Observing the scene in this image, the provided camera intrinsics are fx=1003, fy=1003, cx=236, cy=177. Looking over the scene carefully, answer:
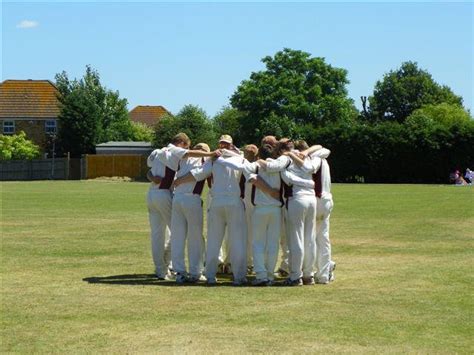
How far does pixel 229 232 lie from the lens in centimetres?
1516

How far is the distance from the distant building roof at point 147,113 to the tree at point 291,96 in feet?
132

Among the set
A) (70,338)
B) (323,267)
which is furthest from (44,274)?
(70,338)

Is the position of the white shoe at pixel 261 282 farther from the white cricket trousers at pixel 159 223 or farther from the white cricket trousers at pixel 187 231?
Result: the white cricket trousers at pixel 159 223

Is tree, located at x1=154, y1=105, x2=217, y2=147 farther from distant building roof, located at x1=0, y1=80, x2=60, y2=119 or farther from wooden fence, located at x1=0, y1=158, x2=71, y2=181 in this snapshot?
distant building roof, located at x1=0, y1=80, x2=60, y2=119

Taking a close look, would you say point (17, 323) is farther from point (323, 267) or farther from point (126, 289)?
point (323, 267)

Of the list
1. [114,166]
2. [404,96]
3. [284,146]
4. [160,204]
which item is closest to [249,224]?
[160,204]

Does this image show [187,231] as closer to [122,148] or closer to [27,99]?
[122,148]

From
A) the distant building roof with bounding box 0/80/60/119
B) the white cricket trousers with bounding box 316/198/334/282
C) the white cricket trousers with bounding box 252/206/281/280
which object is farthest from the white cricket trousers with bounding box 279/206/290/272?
the distant building roof with bounding box 0/80/60/119

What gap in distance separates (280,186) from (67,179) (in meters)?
64.8

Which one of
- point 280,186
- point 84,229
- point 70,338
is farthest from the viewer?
point 84,229

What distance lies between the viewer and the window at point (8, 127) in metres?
101

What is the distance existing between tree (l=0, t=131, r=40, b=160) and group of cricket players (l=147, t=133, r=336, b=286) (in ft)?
236

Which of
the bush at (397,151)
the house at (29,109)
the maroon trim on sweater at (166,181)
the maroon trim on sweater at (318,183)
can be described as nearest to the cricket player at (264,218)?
the maroon trim on sweater at (318,183)

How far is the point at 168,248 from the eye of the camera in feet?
52.4
